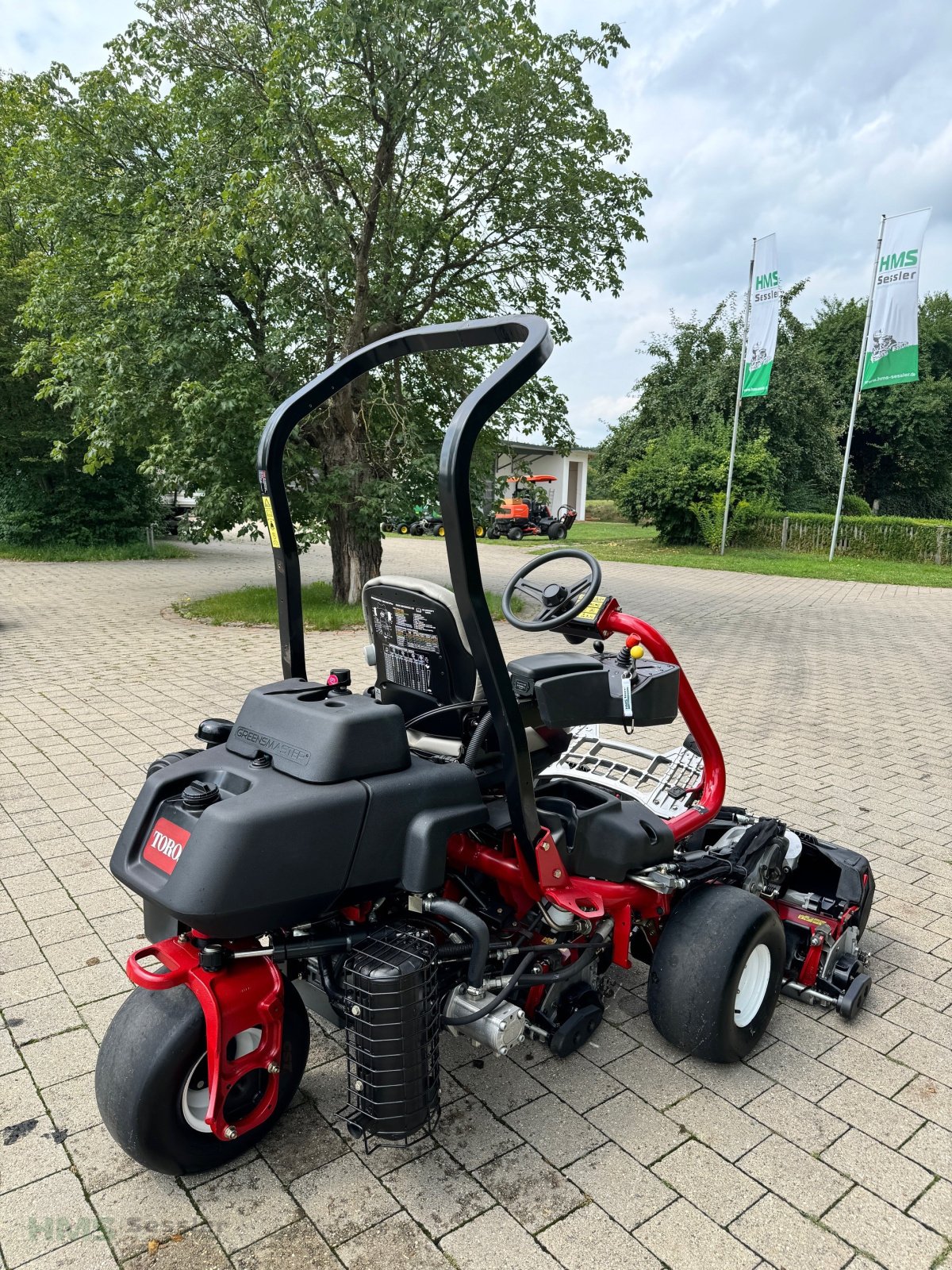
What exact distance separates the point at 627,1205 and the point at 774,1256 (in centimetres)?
32

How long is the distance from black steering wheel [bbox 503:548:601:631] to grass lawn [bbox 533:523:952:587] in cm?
1571

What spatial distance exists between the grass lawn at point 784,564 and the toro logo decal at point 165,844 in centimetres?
1691

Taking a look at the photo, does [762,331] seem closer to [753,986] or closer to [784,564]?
[784,564]

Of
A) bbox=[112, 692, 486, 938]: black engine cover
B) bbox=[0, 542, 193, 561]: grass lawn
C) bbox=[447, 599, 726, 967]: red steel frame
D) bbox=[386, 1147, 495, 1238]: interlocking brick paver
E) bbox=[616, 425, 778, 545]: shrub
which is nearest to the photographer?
bbox=[112, 692, 486, 938]: black engine cover

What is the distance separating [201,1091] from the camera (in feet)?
6.50

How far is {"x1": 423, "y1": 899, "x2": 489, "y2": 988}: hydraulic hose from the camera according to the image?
1968 millimetres

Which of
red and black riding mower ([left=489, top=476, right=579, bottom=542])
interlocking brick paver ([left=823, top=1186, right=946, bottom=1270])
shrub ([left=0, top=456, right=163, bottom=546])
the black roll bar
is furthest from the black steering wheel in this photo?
red and black riding mower ([left=489, top=476, right=579, bottom=542])

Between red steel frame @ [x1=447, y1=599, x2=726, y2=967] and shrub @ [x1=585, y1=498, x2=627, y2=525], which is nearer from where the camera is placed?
red steel frame @ [x1=447, y1=599, x2=726, y2=967]

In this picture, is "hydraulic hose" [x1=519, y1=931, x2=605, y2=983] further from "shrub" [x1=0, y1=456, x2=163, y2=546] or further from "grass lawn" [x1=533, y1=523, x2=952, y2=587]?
"shrub" [x1=0, y1=456, x2=163, y2=546]

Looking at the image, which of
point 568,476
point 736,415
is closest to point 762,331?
point 736,415

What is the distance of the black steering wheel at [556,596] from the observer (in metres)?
2.46

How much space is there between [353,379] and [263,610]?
8.94 meters

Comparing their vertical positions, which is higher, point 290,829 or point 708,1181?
point 290,829

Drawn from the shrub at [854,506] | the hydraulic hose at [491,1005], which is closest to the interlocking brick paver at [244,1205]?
the hydraulic hose at [491,1005]
